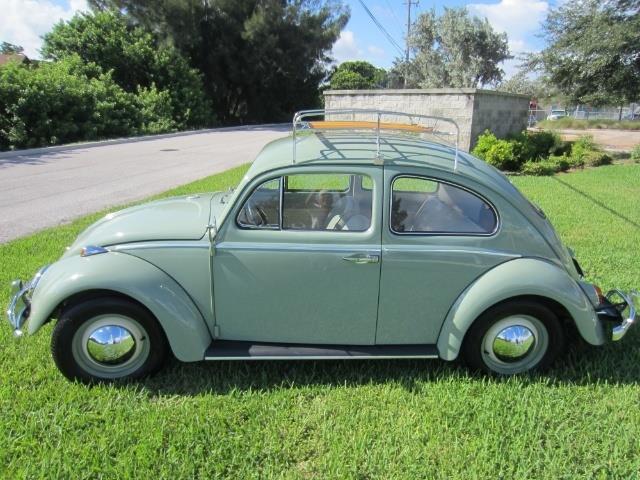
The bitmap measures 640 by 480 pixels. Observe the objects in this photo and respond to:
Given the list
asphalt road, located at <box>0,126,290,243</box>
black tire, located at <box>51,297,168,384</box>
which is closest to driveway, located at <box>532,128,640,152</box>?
asphalt road, located at <box>0,126,290,243</box>

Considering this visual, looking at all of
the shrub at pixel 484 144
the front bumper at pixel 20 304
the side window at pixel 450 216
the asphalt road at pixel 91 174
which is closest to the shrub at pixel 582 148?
the shrub at pixel 484 144

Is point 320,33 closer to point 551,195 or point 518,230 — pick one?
point 551,195

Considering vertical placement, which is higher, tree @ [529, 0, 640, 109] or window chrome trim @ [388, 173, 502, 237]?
tree @ [529, 0, 640, 109]

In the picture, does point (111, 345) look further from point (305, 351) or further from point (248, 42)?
point (248, 42)

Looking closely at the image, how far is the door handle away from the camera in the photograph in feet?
9.66

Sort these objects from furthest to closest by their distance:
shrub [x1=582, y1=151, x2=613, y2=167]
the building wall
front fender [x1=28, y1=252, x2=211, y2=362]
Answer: shrub [x1=582, y1=151, x2=613, y2=167] < the building wall < front fender [x1=28, y1=252, x2=211, y2=362]

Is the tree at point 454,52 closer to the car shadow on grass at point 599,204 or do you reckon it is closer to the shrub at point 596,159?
the shrub at point 596,159

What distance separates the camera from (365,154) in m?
3.11

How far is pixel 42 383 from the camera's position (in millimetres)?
3076

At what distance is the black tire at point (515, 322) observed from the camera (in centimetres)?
306

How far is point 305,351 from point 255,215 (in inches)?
36.9

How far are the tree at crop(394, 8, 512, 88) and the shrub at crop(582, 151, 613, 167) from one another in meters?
17.4

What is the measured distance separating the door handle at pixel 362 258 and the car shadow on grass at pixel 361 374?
84cm

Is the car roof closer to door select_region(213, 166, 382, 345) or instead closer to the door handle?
door select_region(213, 166, 382, 345)
